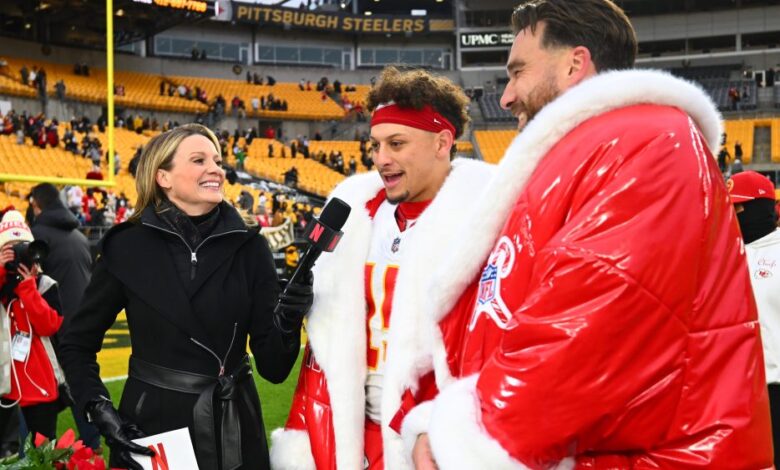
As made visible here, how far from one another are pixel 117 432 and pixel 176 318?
1.24ft

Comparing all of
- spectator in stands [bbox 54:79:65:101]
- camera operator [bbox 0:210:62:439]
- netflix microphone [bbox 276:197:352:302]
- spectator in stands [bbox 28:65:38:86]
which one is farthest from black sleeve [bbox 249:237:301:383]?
spectator in stands [bbox 54:79:65:101]

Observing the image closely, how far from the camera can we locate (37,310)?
417 cm

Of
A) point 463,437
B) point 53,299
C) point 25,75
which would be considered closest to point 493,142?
point 25,75

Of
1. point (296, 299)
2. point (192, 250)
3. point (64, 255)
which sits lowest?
point (64, 255)

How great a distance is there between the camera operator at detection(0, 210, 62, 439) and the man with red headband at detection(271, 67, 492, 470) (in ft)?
7.09

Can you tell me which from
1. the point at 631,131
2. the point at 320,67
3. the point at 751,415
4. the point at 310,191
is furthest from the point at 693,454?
the point at 320,67

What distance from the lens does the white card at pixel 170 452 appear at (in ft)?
7.68

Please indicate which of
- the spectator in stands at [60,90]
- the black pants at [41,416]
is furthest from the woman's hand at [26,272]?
the spectator in stands at [60,90]

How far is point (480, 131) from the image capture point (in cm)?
3622

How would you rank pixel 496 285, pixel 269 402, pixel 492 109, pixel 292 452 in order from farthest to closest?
pixel 492 109, pixel 269 402, pixel 292 452, pixel 496 285

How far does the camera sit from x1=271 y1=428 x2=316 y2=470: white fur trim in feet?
8.10

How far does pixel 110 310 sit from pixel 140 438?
47 centimetres

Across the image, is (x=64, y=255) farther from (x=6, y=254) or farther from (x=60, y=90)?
(x=60, y=90)

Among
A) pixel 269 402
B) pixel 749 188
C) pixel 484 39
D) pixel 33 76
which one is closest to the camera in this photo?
pixel 749 188
